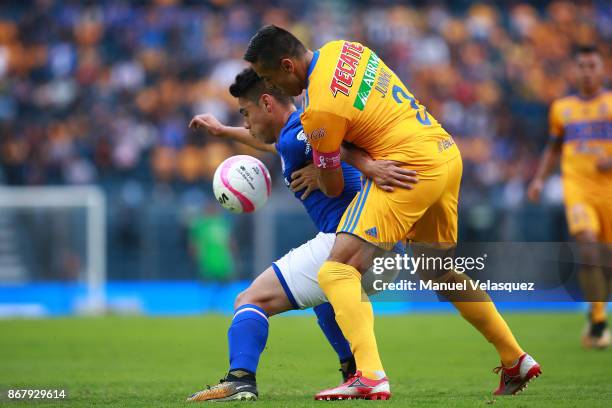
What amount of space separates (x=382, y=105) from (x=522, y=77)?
1842 cm

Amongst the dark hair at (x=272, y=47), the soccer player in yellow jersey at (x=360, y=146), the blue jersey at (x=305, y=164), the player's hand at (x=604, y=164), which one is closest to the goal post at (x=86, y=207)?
the player's hand at (x=604, y=164)

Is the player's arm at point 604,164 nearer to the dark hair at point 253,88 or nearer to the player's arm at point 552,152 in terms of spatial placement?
the player's arm at point 552,152

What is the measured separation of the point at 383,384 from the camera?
17.1 ft

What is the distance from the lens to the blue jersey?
5.70 meters

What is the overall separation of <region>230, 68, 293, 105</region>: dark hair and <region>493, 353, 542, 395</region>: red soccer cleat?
2.13 metres

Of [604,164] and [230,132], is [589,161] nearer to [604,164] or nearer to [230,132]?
[604,164]

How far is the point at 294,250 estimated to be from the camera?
19.1 feet

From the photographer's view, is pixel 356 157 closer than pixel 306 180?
→ Yes

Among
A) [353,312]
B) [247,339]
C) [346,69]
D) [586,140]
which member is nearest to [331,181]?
Answer: [346,69]

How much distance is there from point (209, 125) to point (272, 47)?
146 cm

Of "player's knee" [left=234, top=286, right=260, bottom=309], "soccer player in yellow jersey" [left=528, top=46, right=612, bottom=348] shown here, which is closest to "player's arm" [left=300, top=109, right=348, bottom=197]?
"player's knee" [left=234, top=286, right=260, bottom=309]

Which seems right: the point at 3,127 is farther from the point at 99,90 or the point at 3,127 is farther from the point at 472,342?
the point at 472,342

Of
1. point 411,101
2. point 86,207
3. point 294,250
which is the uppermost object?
point 86,207

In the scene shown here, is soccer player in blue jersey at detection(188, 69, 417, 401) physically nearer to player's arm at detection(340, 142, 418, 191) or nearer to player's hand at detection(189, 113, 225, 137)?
player's arm at detection(340, 142, 418, 191)
